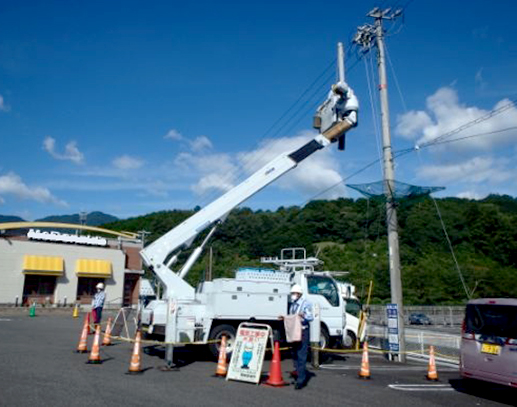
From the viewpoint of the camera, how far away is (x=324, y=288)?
14086mm

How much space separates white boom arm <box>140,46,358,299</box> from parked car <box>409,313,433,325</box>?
115 feet

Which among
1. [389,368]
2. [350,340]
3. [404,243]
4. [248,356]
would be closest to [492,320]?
[389,368]

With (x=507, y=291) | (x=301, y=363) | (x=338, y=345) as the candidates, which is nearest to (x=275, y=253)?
(x=507, y=291)

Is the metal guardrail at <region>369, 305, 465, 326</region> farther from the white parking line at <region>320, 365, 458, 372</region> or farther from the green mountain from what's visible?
the white parking line at <region>320, 365, 458, 372</region>

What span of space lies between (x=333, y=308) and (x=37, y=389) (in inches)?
342

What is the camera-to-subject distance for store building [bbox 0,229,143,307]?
4019 cm

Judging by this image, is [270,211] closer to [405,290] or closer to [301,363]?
[405,290]

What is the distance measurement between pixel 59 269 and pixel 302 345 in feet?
127

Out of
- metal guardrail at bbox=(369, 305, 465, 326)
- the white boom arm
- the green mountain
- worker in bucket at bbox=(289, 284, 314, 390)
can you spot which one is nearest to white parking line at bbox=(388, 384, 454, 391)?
worker in bucket at bbox=(289, 284, 314, 390)

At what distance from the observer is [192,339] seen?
36.7 ft

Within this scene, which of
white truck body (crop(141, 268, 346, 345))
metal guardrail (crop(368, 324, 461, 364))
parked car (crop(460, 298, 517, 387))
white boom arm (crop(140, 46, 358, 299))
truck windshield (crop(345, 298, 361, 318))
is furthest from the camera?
truck windshield (crop(345, 298, 361, 318))

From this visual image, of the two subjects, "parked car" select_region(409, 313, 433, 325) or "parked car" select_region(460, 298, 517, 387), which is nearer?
"parked car" select_region(460, 298, 517, 387)

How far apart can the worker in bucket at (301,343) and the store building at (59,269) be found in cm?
3737

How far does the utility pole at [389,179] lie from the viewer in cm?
1376
